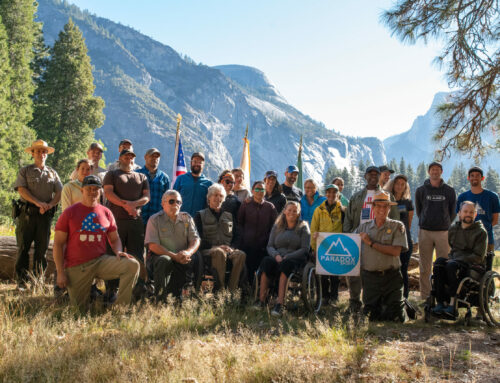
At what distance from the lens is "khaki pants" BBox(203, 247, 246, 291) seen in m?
6.01

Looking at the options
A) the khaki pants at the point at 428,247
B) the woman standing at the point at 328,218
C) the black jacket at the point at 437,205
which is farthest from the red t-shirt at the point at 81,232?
the khaki pants at the point at 428,247

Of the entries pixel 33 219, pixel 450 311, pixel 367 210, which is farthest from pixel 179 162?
pixel 450 311

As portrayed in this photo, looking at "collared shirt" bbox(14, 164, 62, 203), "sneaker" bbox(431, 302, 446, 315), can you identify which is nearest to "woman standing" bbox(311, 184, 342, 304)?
"sneaker" bbox(431, 302, 446, 315)

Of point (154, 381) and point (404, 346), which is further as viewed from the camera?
point (404, 346)

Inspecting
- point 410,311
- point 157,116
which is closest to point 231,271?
point 410,311

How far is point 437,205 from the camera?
6.75 m

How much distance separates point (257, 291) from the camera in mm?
6113

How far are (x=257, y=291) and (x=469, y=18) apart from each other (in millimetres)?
5413

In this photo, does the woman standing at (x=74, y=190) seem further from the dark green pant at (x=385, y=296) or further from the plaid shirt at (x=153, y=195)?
the dark green pant at (x=385, y=296)

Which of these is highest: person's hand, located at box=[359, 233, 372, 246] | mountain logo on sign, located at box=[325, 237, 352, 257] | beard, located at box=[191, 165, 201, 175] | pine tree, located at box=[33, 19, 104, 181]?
pine tree, located at box=[33, 19, 104, 181]

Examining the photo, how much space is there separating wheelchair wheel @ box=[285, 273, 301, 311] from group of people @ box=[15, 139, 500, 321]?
16 cm

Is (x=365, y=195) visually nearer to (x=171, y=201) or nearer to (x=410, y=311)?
(x=410, y=311)

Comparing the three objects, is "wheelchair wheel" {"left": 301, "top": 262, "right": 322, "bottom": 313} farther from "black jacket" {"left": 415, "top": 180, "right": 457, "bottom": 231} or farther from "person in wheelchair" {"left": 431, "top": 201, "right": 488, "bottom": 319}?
"black jacket" {"left": 415, "top": 180, "right": 457, "bottom": 231}

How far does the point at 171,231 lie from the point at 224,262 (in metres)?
0.88
